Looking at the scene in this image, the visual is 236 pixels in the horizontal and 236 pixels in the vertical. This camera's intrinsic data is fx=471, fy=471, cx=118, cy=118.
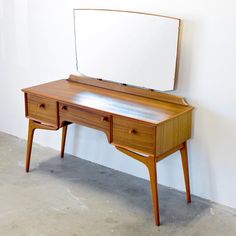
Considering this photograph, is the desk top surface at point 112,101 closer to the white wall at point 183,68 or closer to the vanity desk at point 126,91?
the vanity desk at point 126,91

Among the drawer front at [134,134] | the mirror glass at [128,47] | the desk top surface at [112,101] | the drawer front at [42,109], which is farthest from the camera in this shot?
the drawer front at [42,109]

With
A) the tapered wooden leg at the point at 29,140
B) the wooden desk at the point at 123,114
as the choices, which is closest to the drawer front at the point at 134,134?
the wooden desk at the point at 123,114

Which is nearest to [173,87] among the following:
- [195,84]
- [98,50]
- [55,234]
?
[195,84]

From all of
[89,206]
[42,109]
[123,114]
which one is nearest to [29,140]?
[42,109]

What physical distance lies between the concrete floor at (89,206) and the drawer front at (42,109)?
0.43 metres

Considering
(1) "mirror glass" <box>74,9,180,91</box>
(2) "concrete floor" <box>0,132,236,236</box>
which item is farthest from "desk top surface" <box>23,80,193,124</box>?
(2) "concrete floor" <box>0,132,236,236</box>

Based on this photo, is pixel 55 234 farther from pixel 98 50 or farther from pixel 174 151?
pixel 98 50

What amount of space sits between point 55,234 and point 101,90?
1011 mm

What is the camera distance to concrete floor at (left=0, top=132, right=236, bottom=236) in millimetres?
2629

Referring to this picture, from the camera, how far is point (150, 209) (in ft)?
9.30

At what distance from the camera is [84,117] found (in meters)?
2.85

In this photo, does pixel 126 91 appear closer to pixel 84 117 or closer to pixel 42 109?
pixel 84 117

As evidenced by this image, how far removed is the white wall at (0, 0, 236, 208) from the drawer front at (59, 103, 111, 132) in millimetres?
474

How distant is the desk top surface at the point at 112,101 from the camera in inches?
104
